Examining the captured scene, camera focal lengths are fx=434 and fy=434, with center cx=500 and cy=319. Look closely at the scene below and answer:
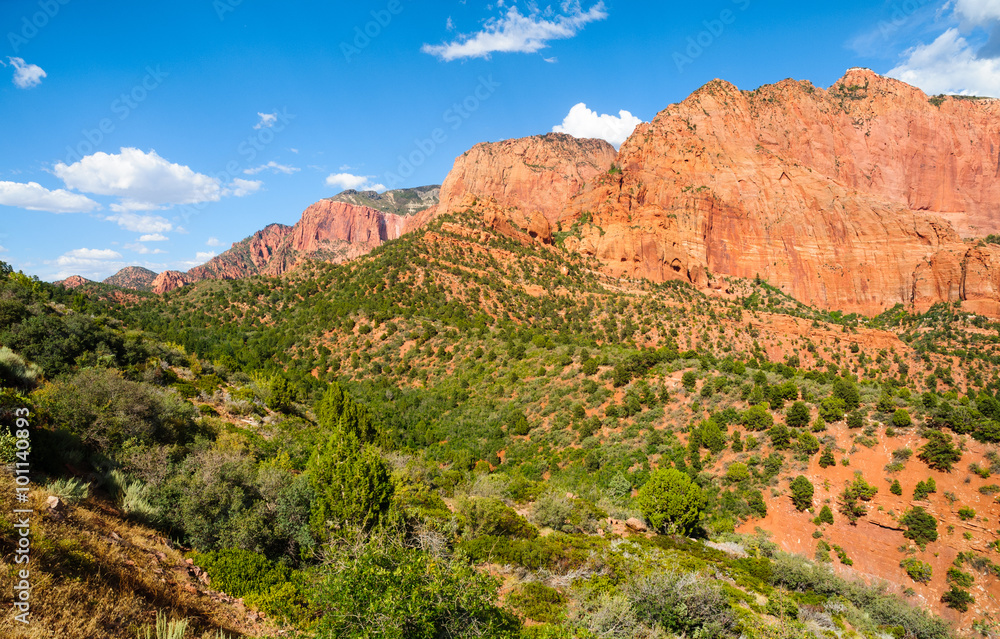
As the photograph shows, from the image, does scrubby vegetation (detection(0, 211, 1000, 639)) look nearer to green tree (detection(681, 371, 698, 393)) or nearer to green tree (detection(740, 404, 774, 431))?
green tree (detection(740, 404, 774, 431))

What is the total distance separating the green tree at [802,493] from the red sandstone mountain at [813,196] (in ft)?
221

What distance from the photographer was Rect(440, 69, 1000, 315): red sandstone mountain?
85.0 meters

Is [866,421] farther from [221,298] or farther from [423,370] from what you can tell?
[221,298]

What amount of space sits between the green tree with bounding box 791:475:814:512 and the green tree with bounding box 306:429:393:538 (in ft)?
63.7

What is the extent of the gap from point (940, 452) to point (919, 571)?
5.77 meters

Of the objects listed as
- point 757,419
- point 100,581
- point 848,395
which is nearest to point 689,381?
point 757,419

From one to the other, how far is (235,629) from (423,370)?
3322 centimetres

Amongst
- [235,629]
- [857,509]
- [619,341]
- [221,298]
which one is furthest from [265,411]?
[619,341]

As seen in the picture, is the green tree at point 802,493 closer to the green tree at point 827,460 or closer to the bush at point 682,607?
the green tree at point 827,460

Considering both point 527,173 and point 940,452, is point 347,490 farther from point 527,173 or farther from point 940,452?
point 527,173

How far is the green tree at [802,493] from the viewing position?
2066 cm

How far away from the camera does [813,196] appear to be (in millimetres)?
91312

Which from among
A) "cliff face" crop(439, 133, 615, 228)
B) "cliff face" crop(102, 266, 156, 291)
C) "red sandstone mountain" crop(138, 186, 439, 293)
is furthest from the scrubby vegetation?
"red sandstone mountain" crop(138, 186, 439, 293)

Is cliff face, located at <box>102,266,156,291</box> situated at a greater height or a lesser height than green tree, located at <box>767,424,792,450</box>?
greater
